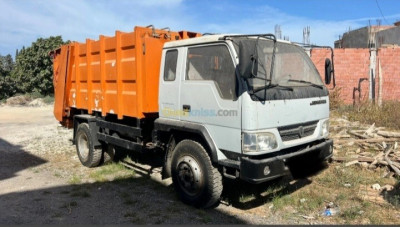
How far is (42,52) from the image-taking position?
2488cm

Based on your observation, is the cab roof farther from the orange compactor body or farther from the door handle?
the door handle

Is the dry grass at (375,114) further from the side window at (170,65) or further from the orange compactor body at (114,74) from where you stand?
the side window at (170,65)

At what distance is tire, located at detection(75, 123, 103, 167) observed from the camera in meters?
7.06

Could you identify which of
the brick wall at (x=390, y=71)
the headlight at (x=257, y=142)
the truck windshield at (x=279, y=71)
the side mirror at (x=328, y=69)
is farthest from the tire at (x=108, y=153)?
the brick wall at (x=390, y=71)

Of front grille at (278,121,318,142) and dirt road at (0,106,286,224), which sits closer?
front grille at (278,121,318,142)

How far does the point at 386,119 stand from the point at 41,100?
22.0 metres

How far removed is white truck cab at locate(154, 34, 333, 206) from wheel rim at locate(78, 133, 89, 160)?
2.73 meters

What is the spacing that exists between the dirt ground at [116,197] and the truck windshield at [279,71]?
1.38 m

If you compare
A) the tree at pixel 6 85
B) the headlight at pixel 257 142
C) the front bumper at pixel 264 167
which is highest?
the tree at pixel 6 85

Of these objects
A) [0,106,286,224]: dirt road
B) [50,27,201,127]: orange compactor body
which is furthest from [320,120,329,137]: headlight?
[50,27,201,127]: orange compactor body

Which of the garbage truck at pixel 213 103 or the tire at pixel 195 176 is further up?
the garbage truck at pixel 213 103

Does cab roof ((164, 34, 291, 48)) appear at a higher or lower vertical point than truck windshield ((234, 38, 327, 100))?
higher

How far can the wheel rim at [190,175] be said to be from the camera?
4602 millimetres

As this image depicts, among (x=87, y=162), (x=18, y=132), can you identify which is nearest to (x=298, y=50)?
(x=87, y=162)
